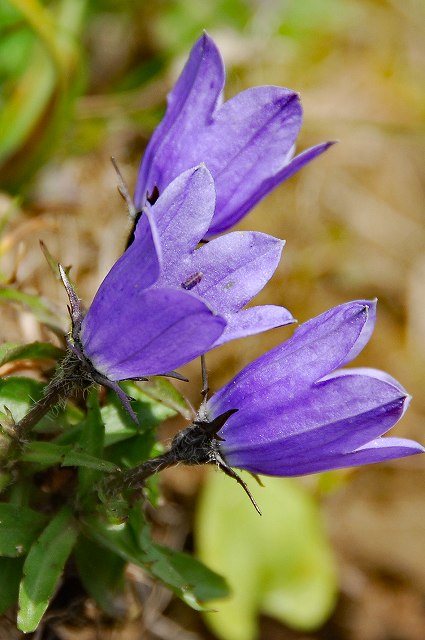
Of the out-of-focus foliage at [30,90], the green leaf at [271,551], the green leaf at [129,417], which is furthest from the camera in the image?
the green leaf at [271,551]

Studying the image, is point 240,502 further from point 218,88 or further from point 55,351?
point 218,88

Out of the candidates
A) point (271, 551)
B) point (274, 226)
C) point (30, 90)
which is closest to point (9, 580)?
point (271, 551)

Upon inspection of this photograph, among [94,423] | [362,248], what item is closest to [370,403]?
[94,423]

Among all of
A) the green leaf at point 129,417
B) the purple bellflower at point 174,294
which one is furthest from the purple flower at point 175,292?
the green leaf at point 129,417

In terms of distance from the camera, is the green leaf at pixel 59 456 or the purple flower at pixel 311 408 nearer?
the purple flower at pixel 311 408

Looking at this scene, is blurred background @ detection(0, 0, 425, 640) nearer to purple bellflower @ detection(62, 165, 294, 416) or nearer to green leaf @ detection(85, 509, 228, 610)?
green leaf @ detection(85, 509, 228, 610)

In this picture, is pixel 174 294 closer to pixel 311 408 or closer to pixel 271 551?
pixel 311 408

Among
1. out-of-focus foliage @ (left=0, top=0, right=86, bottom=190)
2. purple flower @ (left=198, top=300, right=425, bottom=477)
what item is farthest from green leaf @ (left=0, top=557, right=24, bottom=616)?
out-of-focus foliage @ (left=0, top=0, right=86, bottom=190)

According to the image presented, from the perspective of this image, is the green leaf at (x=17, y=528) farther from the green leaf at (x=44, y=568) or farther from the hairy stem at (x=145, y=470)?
the hairy stem at (x=145, y=470)
